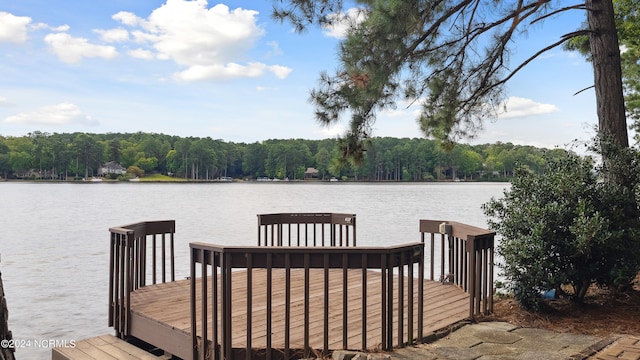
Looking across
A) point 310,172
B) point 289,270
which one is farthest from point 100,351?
point 310,172

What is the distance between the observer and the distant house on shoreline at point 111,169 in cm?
6812

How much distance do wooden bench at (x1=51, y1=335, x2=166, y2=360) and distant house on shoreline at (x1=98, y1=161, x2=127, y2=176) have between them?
226 feet

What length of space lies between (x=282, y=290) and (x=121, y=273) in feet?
5.53

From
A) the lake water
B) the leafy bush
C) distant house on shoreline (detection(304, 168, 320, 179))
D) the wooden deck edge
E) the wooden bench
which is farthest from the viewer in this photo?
distant house on shoreline (detection(304, 168, 320, 179))

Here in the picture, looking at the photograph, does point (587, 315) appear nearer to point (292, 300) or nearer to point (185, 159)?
point (292, 300)

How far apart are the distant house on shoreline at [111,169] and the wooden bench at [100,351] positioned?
226 feet

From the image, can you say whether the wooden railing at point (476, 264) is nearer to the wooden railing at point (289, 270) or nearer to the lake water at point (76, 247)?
the wooden railing at point (289, 270)

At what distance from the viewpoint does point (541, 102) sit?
2686 cm

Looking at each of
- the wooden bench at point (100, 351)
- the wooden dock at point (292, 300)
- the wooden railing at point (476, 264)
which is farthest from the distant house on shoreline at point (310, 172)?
the wooden bench at point (100, 351)

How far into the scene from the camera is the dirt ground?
405cm

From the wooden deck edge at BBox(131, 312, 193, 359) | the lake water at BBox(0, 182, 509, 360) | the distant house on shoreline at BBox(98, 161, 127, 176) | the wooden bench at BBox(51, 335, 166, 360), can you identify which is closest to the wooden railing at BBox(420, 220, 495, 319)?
the wooden deck edge at BBox(131, 312, 193, 359)

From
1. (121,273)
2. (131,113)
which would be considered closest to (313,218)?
(121,273)

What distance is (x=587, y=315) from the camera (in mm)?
4430

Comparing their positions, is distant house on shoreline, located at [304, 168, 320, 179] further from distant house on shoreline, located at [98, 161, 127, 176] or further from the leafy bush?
the leafy bush
